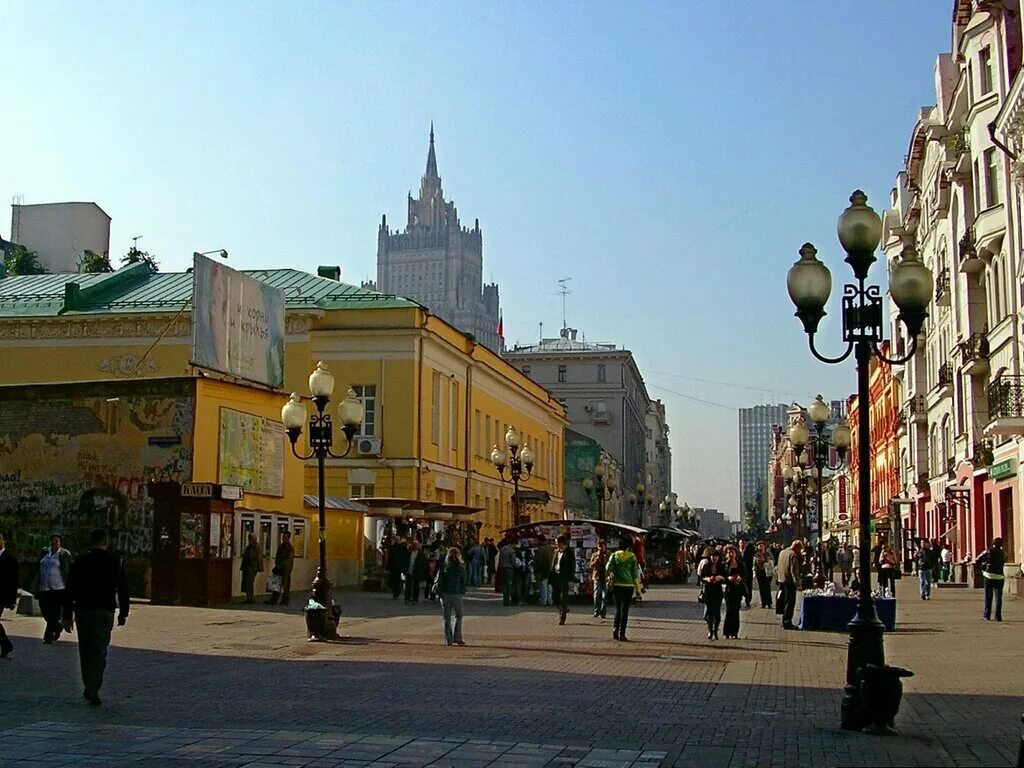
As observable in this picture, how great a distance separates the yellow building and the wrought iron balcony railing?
1799 centimetres

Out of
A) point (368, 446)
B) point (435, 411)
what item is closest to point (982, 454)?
point (435, 411)

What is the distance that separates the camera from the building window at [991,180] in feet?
121

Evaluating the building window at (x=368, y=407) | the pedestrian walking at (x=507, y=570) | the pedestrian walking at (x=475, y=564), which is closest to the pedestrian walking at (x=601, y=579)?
the pedestrian walking at (x=507, y=570)

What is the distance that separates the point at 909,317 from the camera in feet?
41.3

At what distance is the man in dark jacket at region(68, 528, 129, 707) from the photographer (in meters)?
11.7

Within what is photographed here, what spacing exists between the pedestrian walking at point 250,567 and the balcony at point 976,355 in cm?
2456

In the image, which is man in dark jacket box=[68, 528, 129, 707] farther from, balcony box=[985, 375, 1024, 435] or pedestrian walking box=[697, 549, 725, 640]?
balcony box=[985, 375, 1024, 435]

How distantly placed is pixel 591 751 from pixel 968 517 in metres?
37.8

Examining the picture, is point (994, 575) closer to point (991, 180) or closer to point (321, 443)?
point (321, 443)

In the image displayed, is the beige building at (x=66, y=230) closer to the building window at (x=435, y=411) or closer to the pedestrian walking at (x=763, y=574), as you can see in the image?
the building window at (x=435, y=411)

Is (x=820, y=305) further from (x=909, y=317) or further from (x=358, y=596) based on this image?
(x=358, y=596)

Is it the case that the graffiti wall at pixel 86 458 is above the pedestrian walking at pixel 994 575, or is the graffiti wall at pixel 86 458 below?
above

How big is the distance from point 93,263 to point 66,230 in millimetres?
10470

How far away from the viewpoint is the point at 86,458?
93.0 ft
